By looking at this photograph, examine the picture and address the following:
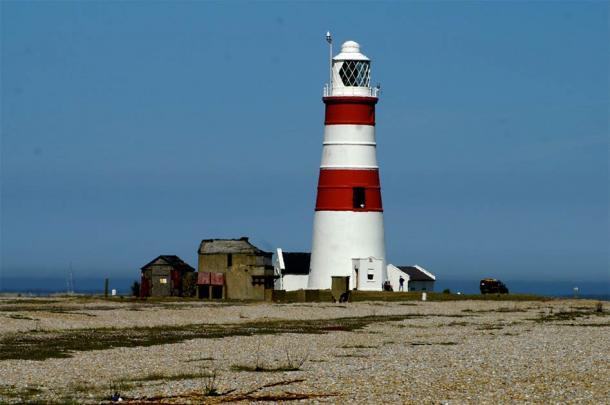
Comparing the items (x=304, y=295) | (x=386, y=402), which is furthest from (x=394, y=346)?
(x=304, y=295)

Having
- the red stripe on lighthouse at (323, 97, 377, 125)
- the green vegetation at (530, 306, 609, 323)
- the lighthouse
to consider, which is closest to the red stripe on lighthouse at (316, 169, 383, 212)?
the lighthouse

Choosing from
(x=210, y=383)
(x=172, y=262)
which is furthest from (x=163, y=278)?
(x=210, y=383)

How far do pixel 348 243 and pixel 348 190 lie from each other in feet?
8.18

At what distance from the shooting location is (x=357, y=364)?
26.6 metres

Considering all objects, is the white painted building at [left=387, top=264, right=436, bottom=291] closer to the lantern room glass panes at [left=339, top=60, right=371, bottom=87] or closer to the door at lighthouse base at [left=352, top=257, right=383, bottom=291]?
the door at lighthouse base at [left=352, top=257, right=383, bottom=291]

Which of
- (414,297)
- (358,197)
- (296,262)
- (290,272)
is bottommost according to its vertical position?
(414,297)

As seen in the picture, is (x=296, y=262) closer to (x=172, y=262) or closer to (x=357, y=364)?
(x=172, y=262)

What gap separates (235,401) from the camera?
21.0 m

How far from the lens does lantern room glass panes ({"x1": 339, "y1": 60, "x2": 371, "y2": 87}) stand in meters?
59.6

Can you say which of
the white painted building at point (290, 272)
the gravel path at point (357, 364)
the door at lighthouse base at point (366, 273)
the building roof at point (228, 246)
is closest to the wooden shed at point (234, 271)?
the building roof at point (228, 246)

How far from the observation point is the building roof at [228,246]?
62.3 meters

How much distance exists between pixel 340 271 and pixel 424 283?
875cm

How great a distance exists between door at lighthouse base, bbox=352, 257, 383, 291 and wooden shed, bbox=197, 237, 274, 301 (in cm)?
433

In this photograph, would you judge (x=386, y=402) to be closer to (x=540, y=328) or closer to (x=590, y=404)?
(x=590, y=404)
